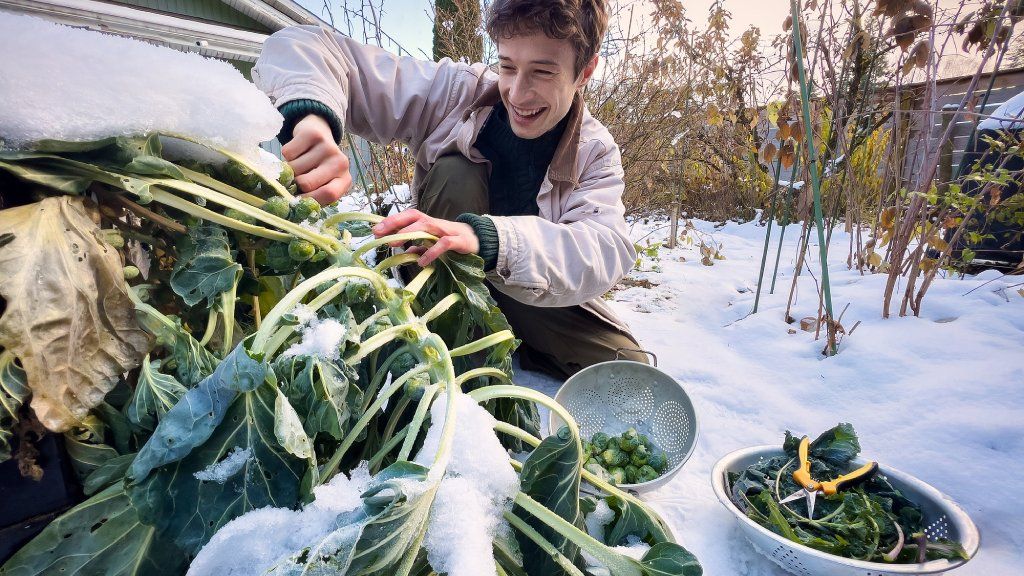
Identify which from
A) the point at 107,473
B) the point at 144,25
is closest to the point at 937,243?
the point at 107,473

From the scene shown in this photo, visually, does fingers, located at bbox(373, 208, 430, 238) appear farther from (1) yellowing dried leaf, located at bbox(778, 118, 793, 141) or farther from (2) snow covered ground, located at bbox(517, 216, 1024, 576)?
(1) yellowing dried leaf, located at bbox(778, 118, 793, 141)

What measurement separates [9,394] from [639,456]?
1.54m

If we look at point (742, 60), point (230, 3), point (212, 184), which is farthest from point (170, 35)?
point (212, 184)

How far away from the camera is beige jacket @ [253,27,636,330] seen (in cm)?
157

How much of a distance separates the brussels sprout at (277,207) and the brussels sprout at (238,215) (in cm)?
3

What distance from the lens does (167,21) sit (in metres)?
6.17

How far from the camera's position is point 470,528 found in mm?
705

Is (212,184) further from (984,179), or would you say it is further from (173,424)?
(984,179)

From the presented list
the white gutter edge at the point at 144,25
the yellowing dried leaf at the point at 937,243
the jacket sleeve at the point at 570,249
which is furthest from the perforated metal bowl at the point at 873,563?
the white gutter edge at the point at 144,25

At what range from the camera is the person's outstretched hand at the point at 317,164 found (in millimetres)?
1264

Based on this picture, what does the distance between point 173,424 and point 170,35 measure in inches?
296

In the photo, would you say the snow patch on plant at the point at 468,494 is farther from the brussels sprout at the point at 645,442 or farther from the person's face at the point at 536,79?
the person's face at the point at 536,79

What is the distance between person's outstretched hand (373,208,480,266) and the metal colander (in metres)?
0.87

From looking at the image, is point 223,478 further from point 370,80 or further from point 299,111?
point 370,80
